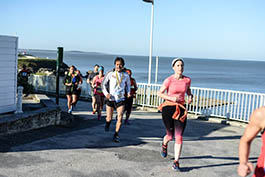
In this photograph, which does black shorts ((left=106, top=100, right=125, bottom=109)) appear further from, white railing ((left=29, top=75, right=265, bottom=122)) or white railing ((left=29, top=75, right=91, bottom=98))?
white railing ((left=29, top=75, right=91, bottom=98))

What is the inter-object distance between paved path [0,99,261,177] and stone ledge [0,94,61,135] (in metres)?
0.18

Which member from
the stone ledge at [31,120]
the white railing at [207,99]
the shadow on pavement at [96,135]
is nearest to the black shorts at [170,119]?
the shadow on pavement at [96,135]

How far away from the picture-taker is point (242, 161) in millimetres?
2920

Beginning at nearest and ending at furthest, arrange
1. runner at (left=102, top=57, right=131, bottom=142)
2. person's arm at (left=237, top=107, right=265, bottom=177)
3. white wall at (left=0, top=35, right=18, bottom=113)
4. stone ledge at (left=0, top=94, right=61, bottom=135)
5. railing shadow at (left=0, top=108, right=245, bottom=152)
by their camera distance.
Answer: person's arm at (left=237, top=107, right=265, bottom=177)
railing shadow at (left=0, top=108, right=245, bottom=152)
stone ledge at (left=0, top=94, right=61, bottom=135)
runner at (left=102, top=57, right=131, bottom=142)
white wall at (left=0, top=35, right=18, bottom=113)

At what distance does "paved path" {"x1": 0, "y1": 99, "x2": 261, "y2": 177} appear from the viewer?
6102 mm

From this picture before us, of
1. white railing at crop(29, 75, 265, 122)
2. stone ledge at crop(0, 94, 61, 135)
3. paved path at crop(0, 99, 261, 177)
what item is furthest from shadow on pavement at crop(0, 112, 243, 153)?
white railing at crop(29, 75, 265, 122)

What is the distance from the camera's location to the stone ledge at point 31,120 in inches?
310

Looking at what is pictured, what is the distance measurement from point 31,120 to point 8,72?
1.54m

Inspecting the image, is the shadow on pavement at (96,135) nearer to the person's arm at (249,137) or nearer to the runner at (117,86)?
the runner at (117,86)

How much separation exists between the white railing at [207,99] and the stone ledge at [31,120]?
4.47m

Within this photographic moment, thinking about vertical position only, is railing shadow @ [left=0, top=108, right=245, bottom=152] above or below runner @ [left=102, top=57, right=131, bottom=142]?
below

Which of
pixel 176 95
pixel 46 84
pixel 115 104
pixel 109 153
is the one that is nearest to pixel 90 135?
pixel 115 104

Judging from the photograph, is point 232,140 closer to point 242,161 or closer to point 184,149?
point 184,149

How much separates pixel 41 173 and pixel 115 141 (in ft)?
8.74
